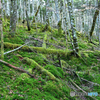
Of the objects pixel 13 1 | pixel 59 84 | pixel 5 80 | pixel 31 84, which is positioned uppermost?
pixel 13 1

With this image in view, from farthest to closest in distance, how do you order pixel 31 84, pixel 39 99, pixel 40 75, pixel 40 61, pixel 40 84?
pixel 40 61 < pixel 40 75 < pixel 40 84 < pixel 31 84 < pixel 39 99

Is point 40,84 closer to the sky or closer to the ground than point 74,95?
closer to the sky

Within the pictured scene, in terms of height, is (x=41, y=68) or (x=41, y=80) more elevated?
(x=41, y=68)

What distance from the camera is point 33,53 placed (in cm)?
856

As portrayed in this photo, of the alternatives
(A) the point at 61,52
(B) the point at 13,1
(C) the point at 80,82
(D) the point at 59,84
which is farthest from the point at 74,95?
(B) the point at 13,1

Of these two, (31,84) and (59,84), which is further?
(59,84)

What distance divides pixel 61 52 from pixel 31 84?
490 centimetres

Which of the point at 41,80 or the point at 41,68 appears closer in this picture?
the point at 41,80

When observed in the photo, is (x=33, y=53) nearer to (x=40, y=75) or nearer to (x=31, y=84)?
(x=40, y=75)

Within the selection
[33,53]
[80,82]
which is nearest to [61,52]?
[33,53]

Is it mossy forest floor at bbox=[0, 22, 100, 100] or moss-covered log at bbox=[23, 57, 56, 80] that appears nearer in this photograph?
mossy forest floor at bbox=[0, 22, 100, 100]

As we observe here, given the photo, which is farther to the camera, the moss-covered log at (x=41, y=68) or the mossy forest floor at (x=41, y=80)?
the moss-covered log at (x=41, y=68)

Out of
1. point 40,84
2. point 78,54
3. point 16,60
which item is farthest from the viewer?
point 78,54

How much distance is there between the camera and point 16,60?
22.9 ft
